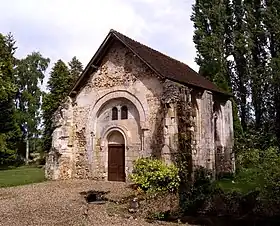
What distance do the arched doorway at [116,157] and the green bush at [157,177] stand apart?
4.09 meters

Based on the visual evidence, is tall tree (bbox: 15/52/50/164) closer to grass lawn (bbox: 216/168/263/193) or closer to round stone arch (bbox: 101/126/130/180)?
round stone arch (bbox: 101/126/130/180)

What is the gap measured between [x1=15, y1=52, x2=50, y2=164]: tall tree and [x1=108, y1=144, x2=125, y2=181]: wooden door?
101ft

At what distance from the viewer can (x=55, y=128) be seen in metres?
21.2

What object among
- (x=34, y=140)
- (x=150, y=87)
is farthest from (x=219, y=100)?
(x=34, y=140)

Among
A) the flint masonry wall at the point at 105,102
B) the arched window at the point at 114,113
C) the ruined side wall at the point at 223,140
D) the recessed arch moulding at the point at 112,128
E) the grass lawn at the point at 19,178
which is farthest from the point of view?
the ruined side wall at the point at 223,140

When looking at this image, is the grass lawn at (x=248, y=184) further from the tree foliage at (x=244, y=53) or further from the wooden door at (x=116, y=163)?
the tree foliage at (x=244, y=53)

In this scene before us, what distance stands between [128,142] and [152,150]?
192cm

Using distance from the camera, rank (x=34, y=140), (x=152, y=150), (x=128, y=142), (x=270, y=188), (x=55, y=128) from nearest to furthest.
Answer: (x=270, y=188)
(x=152, y=150)
(x=128, y=142)
(x=55, y=128)
(x=34, y=140)

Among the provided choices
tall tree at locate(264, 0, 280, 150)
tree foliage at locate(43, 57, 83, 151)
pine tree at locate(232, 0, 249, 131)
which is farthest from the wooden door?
tree foliage at locate(43, 57, 83, 151)

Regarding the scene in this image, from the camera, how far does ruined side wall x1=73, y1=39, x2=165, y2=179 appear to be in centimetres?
1845

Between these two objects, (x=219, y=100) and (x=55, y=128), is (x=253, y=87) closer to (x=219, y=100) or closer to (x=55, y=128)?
(x=219, y=100)

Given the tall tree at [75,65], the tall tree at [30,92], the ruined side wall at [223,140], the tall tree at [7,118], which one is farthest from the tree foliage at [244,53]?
the tall tree at [30,92]

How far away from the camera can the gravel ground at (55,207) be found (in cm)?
1046

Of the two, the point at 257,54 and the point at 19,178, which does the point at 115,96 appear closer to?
the point at 19,178
